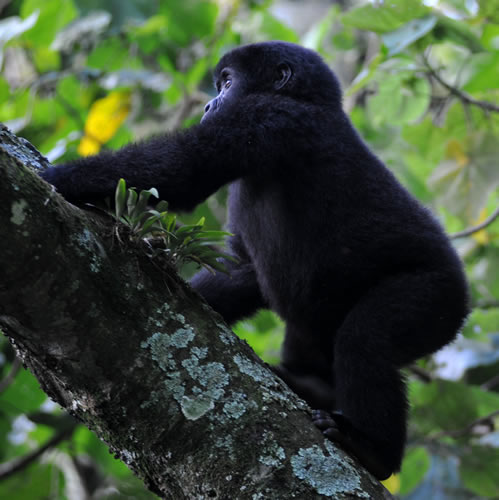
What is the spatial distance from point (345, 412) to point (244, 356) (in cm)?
63

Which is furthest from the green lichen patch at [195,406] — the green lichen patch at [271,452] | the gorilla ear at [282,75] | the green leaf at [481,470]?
the green leaf at [481,470]

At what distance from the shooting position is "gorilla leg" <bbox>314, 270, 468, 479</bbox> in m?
2.40

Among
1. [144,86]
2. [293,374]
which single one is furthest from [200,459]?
[144,86]

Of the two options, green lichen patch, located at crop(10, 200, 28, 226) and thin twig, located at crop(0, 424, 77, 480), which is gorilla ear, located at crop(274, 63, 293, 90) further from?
thin twig, located at crop(0, 424, 77, 480)

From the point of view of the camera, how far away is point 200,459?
6.16 ft

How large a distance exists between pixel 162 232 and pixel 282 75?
4.87 ft

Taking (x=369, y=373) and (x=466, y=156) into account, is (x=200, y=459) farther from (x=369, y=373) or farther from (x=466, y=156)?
(x=466, y=156)

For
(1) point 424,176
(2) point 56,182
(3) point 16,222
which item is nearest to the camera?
(3) point 16,222

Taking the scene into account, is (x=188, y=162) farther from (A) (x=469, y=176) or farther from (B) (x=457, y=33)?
(A) (x=469, y=176)

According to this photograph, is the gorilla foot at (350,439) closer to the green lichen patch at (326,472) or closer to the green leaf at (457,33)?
the green lichen patch at (326,472)

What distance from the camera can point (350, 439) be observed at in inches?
86.0

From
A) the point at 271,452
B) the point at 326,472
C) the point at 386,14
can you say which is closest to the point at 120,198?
the point at 271,452

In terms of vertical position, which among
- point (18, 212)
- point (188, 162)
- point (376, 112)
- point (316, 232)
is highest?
point (18, 212)

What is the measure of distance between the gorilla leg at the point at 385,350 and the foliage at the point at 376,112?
59.1 inches
